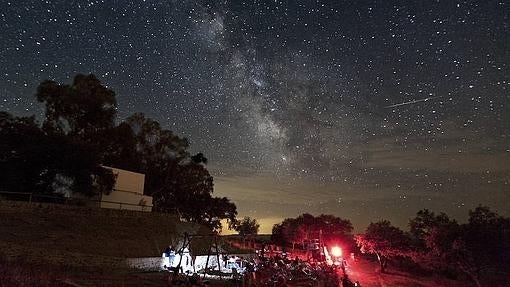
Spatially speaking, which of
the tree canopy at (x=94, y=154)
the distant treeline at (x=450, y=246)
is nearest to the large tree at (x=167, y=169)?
the tree canopy at (x=94, y=154)

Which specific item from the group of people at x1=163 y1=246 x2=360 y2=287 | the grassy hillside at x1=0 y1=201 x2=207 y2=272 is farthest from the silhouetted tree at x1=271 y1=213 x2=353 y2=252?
the grassy hillside at x1=0 y1=201 x2=207 y2=272

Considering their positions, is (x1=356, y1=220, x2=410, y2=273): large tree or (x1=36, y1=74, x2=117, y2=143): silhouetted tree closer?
(x1=36, y1=74, x2=117, y2=143): silhouetted tree

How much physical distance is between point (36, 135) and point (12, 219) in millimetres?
7079

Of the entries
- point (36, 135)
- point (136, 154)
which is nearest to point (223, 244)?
point (136, 154)

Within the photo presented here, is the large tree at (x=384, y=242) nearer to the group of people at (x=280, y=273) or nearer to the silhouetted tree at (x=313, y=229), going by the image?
the silhouetted tree at (x=313, y=229)

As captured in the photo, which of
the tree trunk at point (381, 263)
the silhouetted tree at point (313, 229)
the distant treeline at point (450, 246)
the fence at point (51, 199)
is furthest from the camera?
the silhouetted tree at point (313, 229)

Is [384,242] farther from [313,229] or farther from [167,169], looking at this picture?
[167,169]

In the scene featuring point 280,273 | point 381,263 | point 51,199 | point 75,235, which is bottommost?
point 280,273

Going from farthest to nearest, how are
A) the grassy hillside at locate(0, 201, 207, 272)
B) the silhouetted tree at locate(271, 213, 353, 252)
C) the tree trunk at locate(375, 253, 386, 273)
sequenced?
the silhouetted tree at locate(271, 213, 353, 252) → the tree trunk at locate(375, 253, 386, 273) → the grassy hillside at locate(0, 201, 207, 272)

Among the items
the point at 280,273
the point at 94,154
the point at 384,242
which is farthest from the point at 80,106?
the point at 384,242

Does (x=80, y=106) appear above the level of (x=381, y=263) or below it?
above

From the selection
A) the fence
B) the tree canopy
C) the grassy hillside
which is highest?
the tree canopy

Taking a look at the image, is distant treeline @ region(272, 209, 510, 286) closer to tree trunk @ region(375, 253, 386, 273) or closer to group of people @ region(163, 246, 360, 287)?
tree trunk @ region(375, 253, 386, 273)

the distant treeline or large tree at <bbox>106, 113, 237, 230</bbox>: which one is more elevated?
large tree at <bbox>106, 113, 237, 230</bbox>
